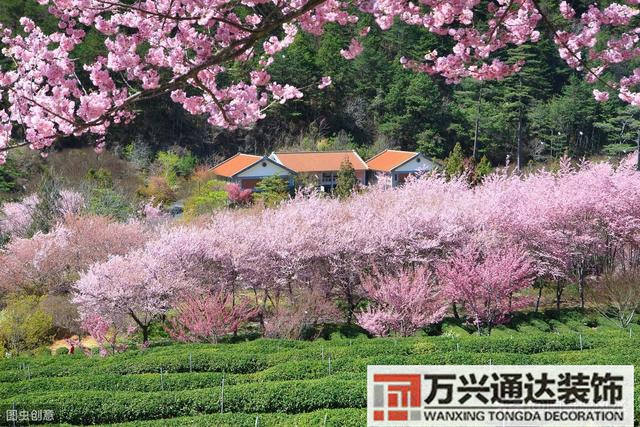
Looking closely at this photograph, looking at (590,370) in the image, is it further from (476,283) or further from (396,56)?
(396,56)

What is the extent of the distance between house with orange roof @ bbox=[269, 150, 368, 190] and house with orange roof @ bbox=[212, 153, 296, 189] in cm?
74

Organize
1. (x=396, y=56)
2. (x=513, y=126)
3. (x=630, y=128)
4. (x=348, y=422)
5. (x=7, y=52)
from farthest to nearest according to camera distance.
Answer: (x=396, y=56), (x=513, y=126), (x=630, y=128), (x=348, y=422), (x=7, y=52)

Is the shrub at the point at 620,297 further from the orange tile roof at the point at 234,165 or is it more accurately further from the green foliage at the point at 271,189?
the orange tile roof at the point at 234,165

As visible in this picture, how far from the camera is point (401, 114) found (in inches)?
1553

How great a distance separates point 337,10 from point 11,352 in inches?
535

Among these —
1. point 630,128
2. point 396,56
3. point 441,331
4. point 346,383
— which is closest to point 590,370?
point 346,383

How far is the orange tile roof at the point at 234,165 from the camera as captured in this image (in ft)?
110

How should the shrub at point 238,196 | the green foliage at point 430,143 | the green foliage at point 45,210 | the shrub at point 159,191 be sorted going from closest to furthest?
the green foliage at point 45,210, the shrub at point 238,196, the shrub at point 159,191, the green foliage at point 430,143

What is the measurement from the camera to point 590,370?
7238 millimetres

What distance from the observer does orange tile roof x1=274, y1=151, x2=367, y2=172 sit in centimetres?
3519

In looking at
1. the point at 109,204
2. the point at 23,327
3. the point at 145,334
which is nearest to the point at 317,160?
the point at 109,204

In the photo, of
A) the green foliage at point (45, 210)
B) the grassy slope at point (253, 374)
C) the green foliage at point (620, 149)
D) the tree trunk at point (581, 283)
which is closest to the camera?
the grassy slope at point (253, 374)

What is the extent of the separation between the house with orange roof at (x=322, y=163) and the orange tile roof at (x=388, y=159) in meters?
0.80

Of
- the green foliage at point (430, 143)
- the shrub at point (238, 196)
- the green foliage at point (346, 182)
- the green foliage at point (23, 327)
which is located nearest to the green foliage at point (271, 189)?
the shrub at point (238, 196)
